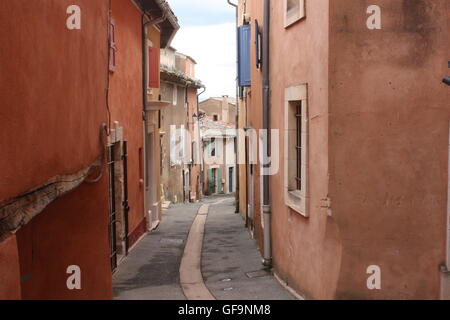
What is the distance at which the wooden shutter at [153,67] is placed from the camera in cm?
1688

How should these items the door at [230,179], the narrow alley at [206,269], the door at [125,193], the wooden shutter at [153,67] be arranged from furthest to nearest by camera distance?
the door at [230,179] → the wooden shutter at [153,67] → the door at [125,193] → the narrow alley at [206,269]

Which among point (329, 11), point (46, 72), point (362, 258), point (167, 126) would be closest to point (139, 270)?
point (362, 258)

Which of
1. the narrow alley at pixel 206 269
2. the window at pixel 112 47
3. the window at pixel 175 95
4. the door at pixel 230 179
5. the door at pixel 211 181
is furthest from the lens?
the door at pixel 230 179

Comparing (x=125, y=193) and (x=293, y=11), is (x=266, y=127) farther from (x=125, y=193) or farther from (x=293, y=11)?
(x=125, y=193)

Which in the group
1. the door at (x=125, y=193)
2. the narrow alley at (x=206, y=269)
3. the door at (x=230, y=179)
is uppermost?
the door at (x=125, y=193)

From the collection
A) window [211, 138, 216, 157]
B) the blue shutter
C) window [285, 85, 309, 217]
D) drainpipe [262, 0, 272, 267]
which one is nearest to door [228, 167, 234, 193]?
window [211, 138, 216, 157]

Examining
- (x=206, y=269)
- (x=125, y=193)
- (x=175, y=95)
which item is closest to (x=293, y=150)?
(x=206, y=269)

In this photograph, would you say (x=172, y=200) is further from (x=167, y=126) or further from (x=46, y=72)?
(x=46, y=72)

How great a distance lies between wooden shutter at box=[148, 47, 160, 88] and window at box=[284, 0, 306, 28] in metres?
8.25

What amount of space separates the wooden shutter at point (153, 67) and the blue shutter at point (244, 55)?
8.65ft

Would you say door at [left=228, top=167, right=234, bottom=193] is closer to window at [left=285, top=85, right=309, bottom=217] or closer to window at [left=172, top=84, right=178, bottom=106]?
window at [left=172, top=84, right=178, bottom=106]

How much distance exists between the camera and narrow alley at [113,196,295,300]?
29.9 feet

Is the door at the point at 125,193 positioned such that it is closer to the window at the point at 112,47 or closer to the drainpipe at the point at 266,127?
the window at the point at 112,47

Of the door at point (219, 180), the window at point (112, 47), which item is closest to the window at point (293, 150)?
the window at point (112, 47)
